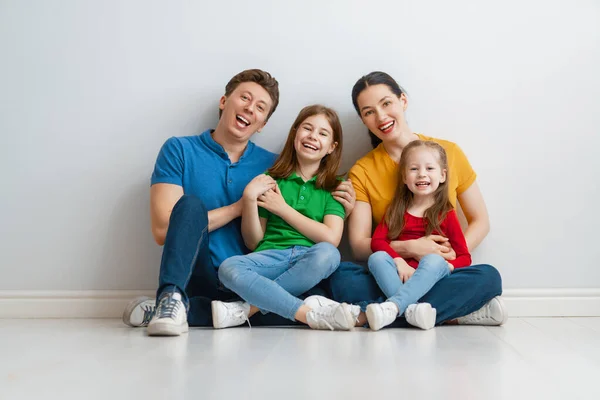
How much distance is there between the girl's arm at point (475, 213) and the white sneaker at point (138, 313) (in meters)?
1.10

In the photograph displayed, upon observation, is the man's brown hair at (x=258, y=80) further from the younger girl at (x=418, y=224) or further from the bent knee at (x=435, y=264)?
the bent knee at (x=435, y=264)

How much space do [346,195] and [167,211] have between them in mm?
594

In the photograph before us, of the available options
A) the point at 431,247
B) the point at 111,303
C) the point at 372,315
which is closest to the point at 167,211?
the point at 111,303

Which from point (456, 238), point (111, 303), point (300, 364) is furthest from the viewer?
point (111, 303)

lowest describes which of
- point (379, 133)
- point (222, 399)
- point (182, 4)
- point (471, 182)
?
point (222, 399)

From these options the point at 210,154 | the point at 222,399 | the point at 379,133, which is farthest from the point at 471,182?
the point at 222,399

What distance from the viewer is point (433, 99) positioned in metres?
2.38

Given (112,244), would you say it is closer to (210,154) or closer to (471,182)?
(210,154)

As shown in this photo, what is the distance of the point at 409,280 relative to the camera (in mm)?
1932

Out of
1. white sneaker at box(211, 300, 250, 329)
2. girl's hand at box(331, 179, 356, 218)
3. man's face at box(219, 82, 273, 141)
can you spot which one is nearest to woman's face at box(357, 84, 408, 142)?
girl's hand at box(331, 179, 356, 218)

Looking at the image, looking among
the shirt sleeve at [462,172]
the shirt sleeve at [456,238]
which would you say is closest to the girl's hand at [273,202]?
the shirt sleeve at [456,238]

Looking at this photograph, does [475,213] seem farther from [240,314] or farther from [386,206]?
[240,314]

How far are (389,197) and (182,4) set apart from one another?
1048 millimetres

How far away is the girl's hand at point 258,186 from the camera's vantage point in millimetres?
2055
